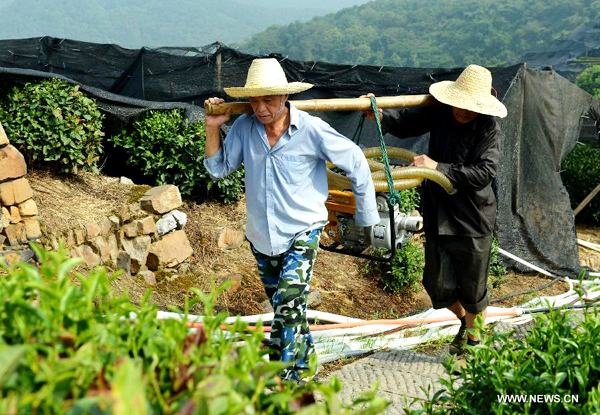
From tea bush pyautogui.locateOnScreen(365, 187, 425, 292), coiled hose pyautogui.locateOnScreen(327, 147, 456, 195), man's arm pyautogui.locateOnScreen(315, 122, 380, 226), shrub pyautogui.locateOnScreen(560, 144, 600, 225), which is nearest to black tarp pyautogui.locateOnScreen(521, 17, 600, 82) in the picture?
shrub pyautogui.locateOnScreen(560, 144, 600, 225)

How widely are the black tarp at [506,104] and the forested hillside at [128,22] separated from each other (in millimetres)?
109019

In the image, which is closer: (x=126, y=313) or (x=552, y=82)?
(x=126, y=313)

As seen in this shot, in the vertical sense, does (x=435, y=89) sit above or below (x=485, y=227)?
above

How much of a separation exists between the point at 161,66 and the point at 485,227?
681cm

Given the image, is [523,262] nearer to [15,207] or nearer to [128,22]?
[15,207]

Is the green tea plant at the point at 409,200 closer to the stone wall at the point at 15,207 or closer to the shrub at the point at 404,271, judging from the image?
the shrub at the point at 404,271

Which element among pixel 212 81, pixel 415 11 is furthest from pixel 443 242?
pixel 415 11

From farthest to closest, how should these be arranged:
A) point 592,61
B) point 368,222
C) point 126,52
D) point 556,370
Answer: point 592,61
point 126,52
point 368,222
point 556,370

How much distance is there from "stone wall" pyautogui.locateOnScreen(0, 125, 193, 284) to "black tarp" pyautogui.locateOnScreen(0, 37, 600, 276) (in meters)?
1.29

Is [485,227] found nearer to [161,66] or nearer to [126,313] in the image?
[126,313]

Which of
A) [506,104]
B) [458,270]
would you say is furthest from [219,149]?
[506,104]

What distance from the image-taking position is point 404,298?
7.36 m

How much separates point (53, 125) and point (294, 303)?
337 centimetres

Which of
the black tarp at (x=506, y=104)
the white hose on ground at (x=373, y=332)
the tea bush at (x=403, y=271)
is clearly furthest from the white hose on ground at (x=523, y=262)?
the white hose on ground at (x=373, y=332)
